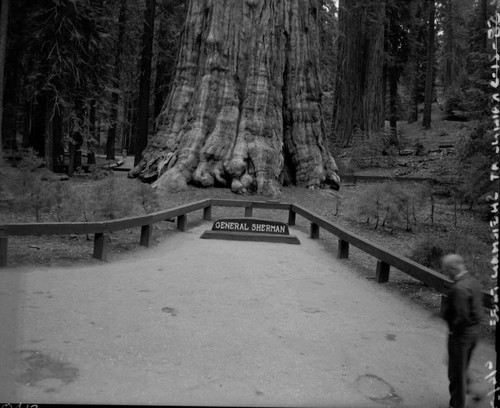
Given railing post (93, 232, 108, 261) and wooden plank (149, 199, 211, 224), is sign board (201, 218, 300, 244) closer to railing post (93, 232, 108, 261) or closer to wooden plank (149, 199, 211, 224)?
wooden plank (149, 199, 211, 224)

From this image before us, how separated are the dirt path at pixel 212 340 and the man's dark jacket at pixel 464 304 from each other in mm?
770

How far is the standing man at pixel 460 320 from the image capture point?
290 cm

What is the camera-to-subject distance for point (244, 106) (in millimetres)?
16234

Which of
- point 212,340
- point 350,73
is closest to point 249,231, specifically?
point 212,340

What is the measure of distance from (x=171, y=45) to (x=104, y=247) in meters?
25.9

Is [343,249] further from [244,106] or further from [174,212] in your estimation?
[244,106]

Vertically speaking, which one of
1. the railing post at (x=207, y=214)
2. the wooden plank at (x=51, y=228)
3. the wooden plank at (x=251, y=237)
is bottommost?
the wooden plank at (x=251, y=237)

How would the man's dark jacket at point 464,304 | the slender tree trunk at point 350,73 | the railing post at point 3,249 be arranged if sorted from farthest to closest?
the slender tree trunk at point 350,73
the railing post at point 3,249
the man's dark jacket at point 464,304

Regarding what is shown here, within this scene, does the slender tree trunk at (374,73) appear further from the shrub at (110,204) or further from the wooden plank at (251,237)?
the shrub at (110,204)

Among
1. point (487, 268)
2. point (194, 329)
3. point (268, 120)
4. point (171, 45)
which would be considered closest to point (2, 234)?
point (194, 329)

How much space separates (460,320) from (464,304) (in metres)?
0.11

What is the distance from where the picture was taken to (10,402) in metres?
2.71

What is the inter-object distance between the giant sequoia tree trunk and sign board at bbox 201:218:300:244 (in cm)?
411

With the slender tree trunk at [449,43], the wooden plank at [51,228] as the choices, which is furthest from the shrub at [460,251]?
the slender tree trunk at [449,43]
